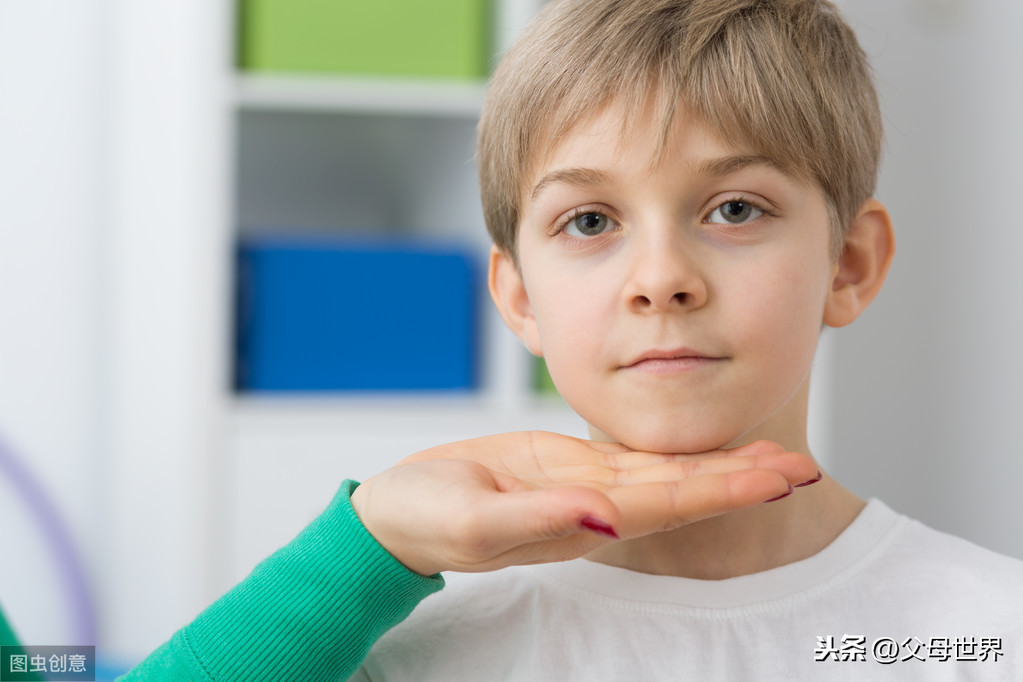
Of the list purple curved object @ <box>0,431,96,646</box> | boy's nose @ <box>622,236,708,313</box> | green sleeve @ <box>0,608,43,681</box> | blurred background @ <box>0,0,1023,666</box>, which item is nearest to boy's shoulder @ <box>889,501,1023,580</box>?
boy's nose @ <box>622,236,708,313</box>

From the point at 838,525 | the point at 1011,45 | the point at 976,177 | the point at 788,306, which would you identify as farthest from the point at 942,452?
the point at 788,306

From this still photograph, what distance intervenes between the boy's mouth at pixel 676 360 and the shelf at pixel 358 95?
0.91 meters

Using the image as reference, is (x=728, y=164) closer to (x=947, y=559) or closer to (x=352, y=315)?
(x=947, y=559)

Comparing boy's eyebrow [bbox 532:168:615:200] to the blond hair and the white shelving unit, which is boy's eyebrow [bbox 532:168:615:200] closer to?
the blond hair

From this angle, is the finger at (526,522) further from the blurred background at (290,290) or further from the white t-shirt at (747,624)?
the blurred background at (290,290)

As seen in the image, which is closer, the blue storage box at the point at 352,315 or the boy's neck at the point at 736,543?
the boy's neck at the point at 736,543

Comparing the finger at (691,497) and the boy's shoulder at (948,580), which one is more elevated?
the finger at (691,497)

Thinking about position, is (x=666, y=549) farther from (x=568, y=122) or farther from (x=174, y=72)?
(x=174, y=72)

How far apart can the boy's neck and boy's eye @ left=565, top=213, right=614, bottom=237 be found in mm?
224

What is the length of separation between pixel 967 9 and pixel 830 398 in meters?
0.75

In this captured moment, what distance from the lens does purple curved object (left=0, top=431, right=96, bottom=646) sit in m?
1.55

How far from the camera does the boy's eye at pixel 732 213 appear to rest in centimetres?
64

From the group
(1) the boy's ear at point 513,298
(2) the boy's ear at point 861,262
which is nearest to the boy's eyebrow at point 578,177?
(1) the boy's ear at point 513,298

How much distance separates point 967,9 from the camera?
6.00ft
